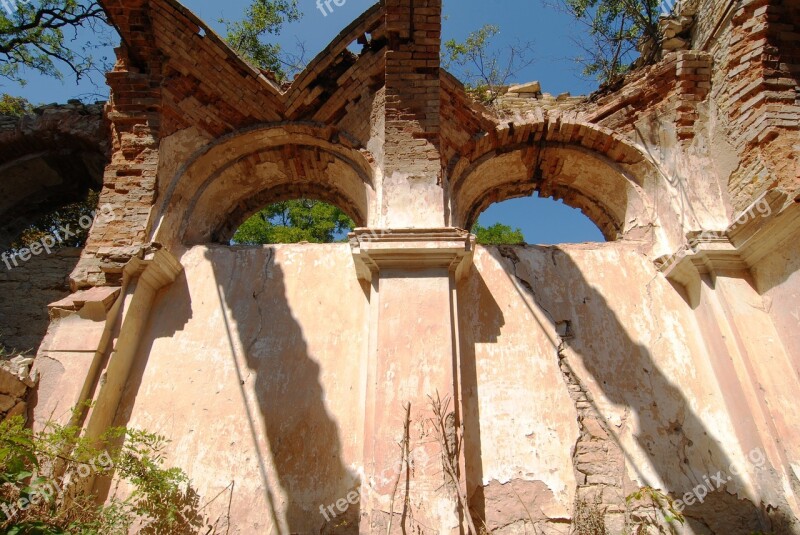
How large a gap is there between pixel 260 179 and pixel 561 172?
13.0 feet

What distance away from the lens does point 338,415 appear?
15.3ft

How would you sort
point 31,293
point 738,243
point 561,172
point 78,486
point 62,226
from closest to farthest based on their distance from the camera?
point 78,486
point 738,243
point 31,293
point 561,172
point 62,226

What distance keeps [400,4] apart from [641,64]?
3.89 m

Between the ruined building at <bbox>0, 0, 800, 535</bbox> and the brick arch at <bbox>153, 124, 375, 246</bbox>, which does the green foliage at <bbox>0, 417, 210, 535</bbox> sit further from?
the brick arch at <bbox>153, 124, 375, 246</bbox>

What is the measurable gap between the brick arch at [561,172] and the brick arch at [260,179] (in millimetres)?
1339

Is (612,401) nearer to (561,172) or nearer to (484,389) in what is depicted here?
(484,389)

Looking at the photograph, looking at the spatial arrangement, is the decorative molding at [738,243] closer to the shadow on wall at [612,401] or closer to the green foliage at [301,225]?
the shadow on wall at [612,401]

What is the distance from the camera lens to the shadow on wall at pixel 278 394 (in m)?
4.27

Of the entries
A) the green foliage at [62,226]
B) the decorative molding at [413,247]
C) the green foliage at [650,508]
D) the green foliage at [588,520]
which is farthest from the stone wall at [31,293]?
the green foliage at [650,508]

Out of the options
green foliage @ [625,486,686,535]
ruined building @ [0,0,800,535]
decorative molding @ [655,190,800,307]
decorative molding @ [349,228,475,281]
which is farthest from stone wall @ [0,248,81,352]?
decorative molding @ [655,190,800,307]

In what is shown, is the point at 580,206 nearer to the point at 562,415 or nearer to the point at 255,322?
the point at 562,415

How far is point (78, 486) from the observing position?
405cm

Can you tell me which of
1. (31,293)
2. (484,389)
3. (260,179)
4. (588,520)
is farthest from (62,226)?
(588,520)

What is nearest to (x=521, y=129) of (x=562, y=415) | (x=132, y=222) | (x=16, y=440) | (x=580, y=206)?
(x=580, y=206)
